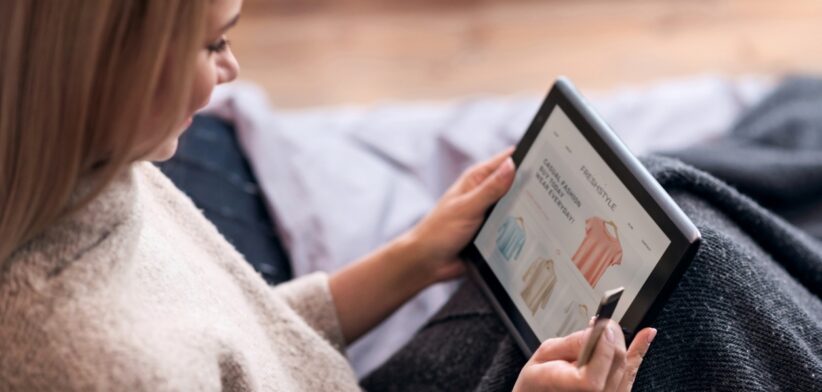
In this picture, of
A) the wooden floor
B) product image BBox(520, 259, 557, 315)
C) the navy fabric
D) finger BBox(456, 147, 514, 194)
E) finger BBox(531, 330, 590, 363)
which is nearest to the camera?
finger BBox(531, 330, 590, 363)

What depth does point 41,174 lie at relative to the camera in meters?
0.56

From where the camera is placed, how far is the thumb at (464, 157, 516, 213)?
86 cm

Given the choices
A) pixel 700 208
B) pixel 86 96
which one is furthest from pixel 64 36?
pixel 700 208

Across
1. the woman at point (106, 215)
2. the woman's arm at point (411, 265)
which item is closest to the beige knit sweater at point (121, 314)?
the woman at point (106, 215)

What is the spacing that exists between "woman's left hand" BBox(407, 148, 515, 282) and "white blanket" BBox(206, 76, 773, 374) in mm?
172

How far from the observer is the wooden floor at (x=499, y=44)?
1930 millimetres

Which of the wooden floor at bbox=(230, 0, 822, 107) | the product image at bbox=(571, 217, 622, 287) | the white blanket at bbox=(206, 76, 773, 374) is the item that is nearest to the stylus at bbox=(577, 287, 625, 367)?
the product image at bbox=(571, 217, 622, 287)

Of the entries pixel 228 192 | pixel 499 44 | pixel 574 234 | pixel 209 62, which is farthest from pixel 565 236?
pixel 499 44

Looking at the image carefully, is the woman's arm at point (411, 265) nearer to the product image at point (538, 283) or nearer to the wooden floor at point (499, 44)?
the product image at point (538, 283)

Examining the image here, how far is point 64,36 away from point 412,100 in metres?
1.39

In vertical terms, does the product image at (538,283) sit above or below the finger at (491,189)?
below

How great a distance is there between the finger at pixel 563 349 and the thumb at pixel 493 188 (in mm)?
213

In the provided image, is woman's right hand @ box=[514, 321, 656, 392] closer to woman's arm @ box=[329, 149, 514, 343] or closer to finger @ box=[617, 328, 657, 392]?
finger @ box=[617, 328, 657, 392]

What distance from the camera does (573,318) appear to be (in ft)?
2.47
